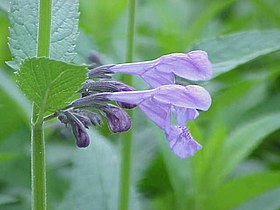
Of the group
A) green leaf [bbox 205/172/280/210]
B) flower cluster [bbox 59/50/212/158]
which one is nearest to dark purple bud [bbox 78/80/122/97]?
flower cluster [bbox 59/50/212/158]

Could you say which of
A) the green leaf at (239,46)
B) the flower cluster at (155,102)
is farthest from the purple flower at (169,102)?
the green leaf at (239,46)

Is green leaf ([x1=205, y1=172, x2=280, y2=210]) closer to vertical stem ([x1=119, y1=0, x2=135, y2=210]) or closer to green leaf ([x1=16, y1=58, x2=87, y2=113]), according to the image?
vertical stem ([x1=119, y1=0, x2=135, y2=210])

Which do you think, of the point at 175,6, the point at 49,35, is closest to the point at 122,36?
the point at 175,6

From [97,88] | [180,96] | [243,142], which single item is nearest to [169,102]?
[180,96]

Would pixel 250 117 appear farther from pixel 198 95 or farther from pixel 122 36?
pixel 198 95

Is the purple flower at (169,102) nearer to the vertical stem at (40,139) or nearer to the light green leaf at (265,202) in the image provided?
the vertical stem at (40,139)

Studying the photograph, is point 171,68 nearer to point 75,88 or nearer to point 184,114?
point 184,114
